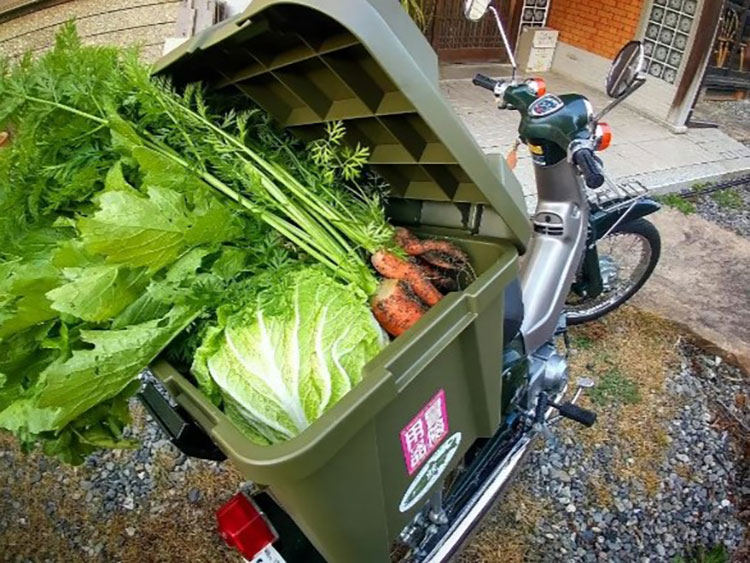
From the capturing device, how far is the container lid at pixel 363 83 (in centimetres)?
114

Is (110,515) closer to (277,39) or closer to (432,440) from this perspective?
(432,440)

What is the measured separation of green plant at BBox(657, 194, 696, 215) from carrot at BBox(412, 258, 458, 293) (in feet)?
13.3

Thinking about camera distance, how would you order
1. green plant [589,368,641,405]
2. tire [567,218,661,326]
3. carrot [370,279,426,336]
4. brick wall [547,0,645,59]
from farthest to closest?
1. brick wall [547,0,645,59]
2. tire [567,218,661,326]
3. green plant [589,368,641,405]
4. carrot [370,279,426,336]

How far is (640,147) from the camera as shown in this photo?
5895 millimetres

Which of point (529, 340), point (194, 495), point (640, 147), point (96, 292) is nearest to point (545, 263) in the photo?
point (529, 340)

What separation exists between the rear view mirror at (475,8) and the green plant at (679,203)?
3.29m

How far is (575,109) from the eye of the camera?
239 centimetres

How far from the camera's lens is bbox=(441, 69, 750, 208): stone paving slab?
5340 millimetres

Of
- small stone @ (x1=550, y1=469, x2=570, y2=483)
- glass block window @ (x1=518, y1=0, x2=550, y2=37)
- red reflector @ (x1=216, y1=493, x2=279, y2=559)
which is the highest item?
glass block window @ (x1=518, y1=0, x2=550, y2=37)

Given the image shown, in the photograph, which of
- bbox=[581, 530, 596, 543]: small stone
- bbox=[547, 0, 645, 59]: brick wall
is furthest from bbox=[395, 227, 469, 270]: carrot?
bbox=[547, 0, 645, 59]: brick wall

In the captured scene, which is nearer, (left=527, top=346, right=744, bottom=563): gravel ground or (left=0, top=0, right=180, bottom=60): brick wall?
(left=527, top=346, right=744, bottom=563): gravel ground

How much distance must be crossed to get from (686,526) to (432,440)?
1790mm

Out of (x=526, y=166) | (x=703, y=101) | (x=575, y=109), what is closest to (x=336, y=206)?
(x=575, y=109)

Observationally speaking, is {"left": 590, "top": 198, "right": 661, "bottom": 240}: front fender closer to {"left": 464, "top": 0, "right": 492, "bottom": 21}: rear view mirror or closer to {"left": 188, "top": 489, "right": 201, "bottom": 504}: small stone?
{"left": 464, "top": 0, "right": 492, "bottom": 21}: rear view mirror
